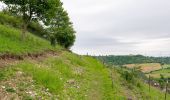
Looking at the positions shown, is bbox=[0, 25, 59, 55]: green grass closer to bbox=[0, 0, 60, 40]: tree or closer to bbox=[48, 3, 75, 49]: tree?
bbox=[0, 0, 60, 40]: tree

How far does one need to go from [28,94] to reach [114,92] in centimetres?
1684

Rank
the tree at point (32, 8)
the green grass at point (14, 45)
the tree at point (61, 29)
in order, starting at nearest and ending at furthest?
the green grass at point (14, 45)
the tree at point (32, 8)
the tree at point (61, 29)

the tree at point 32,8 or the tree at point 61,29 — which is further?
the tree at point 61,29

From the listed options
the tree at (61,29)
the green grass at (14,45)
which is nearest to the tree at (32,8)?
the green grass at (14,45)

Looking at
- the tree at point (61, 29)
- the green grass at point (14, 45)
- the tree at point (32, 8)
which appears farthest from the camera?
the tree at point (61, 29)

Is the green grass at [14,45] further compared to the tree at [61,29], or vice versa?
the tree at [61,29]

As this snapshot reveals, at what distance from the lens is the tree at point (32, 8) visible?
5403cm

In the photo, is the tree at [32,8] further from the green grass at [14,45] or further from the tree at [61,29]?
the tree at [61,29]

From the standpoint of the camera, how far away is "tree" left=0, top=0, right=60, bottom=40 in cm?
5403

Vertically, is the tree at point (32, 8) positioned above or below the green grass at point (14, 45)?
above

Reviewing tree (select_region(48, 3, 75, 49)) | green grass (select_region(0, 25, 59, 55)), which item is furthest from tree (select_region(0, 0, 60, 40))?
tree (select_region(48, 3, 75, 49))

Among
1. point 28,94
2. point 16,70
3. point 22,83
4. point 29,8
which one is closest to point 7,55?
point 16,70

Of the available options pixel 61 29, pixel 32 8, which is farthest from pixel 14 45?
pixel 61 29

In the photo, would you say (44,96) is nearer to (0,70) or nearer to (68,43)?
(0,70)
